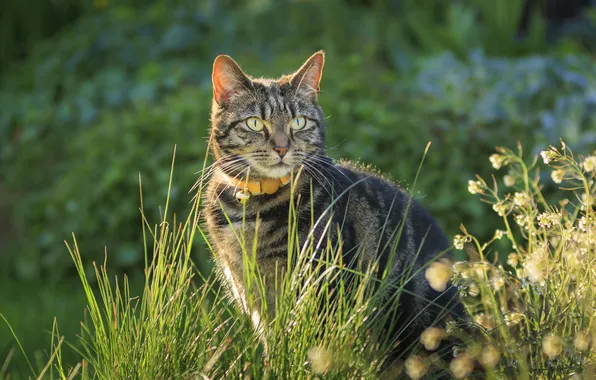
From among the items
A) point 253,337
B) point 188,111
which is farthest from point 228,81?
point 188,111

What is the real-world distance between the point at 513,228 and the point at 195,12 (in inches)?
153

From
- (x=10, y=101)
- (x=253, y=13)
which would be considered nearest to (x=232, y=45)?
(x=253, y=13)

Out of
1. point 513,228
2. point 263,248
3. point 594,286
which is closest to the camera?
point 594,286

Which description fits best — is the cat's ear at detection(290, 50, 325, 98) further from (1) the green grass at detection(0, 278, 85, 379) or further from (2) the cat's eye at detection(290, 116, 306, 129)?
(1) the green grass at detection(0, 278, 85, 379)

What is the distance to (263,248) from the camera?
289 centimetres

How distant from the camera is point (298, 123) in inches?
122

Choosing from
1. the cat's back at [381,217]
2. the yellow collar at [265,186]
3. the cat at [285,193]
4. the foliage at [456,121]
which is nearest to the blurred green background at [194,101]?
the foliage at [456,121]

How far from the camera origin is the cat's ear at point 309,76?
313cm

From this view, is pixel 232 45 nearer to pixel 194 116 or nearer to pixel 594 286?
pixel 194 116

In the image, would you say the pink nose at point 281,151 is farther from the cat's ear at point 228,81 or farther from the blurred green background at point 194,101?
the blurred green background at point 194,101

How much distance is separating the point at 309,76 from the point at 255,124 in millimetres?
305

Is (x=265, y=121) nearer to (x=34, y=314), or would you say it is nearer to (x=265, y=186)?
(x=265, y=186)

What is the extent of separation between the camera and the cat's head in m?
2.97

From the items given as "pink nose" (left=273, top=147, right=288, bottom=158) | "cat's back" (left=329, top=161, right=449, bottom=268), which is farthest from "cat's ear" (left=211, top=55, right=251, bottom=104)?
"cat's back" (left=329, top=161, right=449, bottom=268)
